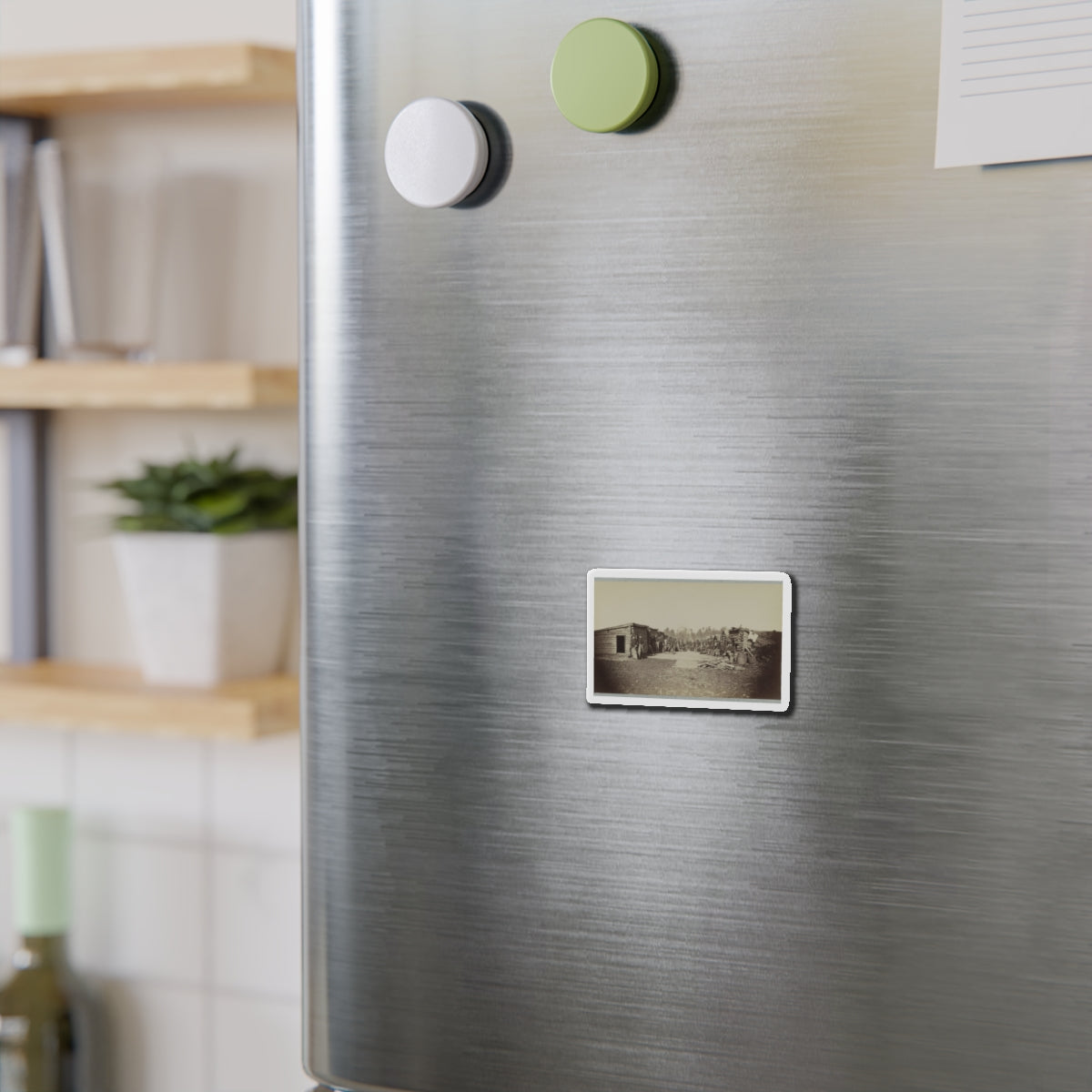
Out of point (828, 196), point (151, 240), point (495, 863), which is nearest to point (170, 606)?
point (151, 240)

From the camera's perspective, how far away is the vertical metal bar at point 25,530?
126cm

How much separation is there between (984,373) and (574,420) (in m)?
0.16

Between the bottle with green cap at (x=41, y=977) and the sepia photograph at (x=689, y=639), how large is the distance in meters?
0.82

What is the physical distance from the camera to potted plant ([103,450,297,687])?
1.09m

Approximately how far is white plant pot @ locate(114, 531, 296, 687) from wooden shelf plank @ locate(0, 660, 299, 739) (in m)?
0.02

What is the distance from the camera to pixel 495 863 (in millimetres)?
569

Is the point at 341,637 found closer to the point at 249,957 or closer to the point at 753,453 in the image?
the point at 753,453

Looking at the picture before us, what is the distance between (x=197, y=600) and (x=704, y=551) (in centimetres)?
67

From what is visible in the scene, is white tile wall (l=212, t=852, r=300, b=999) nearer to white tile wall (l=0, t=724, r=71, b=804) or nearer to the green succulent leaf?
white tile wall (l=0, t=724, r=71, b=804)

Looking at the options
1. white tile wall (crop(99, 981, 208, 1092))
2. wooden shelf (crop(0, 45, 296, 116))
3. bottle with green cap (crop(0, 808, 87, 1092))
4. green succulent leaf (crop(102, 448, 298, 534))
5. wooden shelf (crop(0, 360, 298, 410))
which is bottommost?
white tile wall (crop(99, 981, 208, 1092))

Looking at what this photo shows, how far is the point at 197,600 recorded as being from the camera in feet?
3.59

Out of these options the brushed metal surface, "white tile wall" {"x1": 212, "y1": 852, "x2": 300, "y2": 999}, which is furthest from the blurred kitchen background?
the brushed metal surface

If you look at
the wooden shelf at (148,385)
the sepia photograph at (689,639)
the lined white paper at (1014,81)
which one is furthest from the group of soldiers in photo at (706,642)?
the wooden shelf at (148,385)

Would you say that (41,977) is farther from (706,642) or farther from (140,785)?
(706,642)
